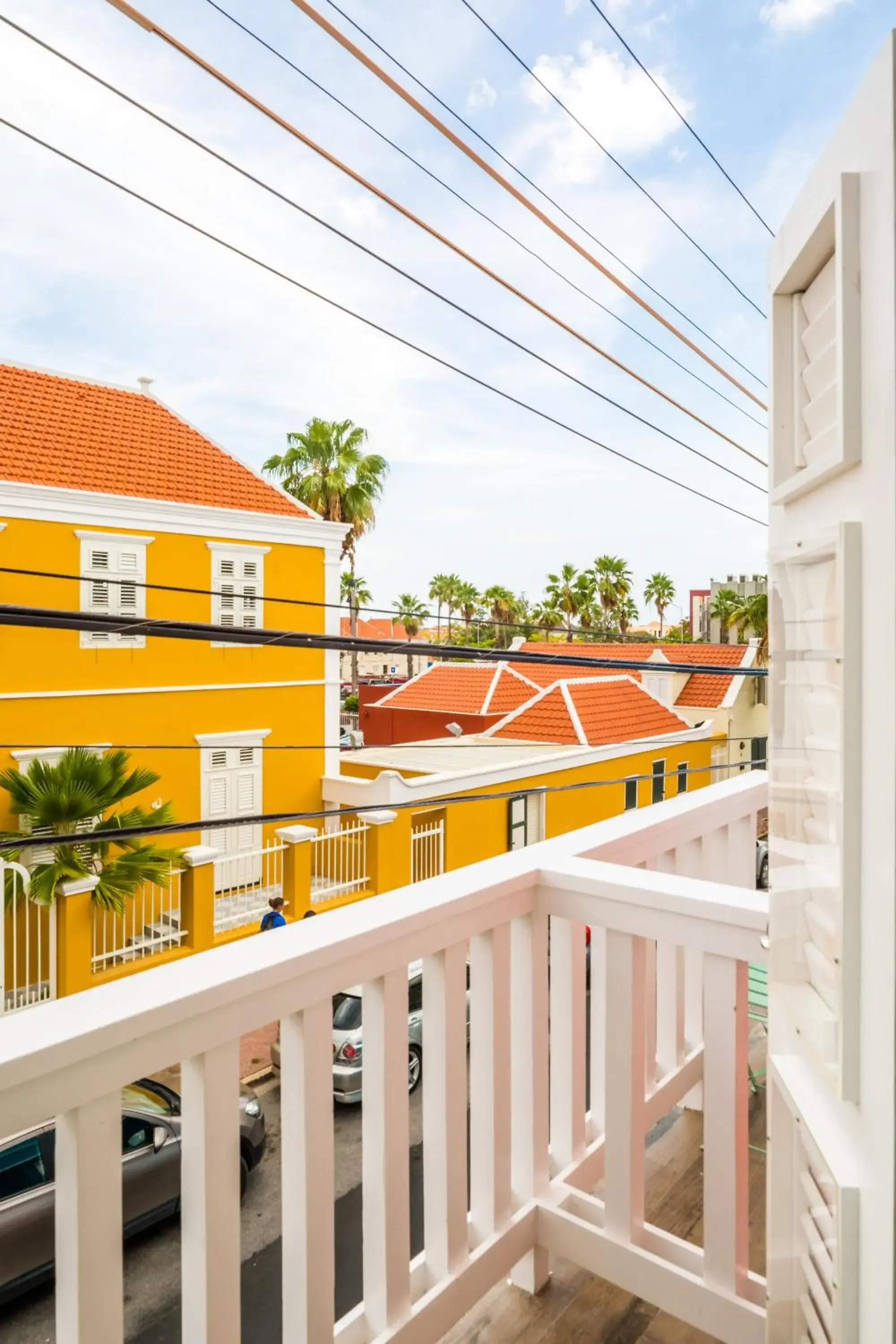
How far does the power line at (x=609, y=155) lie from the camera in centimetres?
299

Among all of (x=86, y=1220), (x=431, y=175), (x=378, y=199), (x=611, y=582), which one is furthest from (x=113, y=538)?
(x=611, y=582)

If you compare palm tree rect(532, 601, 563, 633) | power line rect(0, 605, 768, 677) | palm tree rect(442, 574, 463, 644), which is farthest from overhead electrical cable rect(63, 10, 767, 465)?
palm tree rect(442, 574, 463, 644)

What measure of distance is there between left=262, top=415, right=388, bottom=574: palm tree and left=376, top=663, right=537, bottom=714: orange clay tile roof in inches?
89.3

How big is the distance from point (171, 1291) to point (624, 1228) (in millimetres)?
2533

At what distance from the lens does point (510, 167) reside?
10.6ft

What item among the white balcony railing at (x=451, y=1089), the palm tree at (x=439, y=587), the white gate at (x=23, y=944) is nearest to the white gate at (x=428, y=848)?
the white gate at (x=23, y=944)

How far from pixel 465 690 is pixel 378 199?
27.8 ft

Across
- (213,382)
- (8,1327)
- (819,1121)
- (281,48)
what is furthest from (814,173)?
(213,382)

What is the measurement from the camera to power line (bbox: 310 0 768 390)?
212 centimetres

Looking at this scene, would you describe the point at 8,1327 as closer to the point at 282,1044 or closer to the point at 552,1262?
the point at 552,1262

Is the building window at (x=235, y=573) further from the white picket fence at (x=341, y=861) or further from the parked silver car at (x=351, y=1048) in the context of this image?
the parked silver car at (x=351, y=1048)

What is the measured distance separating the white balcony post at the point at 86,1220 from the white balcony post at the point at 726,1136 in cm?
61

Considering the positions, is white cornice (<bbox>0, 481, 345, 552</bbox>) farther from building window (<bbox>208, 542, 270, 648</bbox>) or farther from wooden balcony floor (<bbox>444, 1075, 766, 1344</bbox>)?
wooden balcony floor (<bbox>444, 1075, 766, 1344</bbox>)

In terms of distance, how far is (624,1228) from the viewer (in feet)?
3.00
